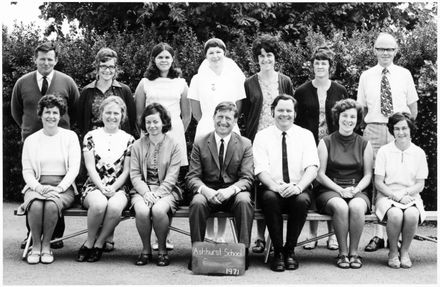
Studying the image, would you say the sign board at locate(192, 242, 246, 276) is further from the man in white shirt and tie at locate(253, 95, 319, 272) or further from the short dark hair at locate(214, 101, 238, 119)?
the short dark hair at locate(214, 101, 238, 119)

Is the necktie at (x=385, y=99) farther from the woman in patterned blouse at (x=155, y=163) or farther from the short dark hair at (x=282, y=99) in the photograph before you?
the woman in patterned blouse at (x=155, y=163)

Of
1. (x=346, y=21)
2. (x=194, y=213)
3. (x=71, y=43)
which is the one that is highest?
(x=346, y=21)

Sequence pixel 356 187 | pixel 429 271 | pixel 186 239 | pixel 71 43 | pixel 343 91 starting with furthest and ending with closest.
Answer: pixel 71 43
pixel 186 239
pixel 343 91
pixel 356 187
pixel 429 271

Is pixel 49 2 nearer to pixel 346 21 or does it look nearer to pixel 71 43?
pixel 71 43

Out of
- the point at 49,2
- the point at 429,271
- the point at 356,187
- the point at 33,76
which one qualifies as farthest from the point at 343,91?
the point at 49,2

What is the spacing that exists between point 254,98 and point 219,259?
6.02 ft

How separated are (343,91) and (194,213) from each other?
2.08 meters

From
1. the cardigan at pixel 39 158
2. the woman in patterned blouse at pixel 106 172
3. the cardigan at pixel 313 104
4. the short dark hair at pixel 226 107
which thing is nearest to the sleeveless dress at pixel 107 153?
the woman in patterned blouse at pixel 106 172

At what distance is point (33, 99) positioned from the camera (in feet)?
22.2

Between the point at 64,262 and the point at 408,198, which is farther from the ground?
the point at 408,198

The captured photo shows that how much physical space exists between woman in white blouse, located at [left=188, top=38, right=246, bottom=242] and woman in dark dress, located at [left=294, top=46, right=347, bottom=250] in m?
0.64

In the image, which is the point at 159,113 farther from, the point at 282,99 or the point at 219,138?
the point at 282,99

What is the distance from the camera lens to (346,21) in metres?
10.6

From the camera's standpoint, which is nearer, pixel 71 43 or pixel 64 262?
pixel 64 262
